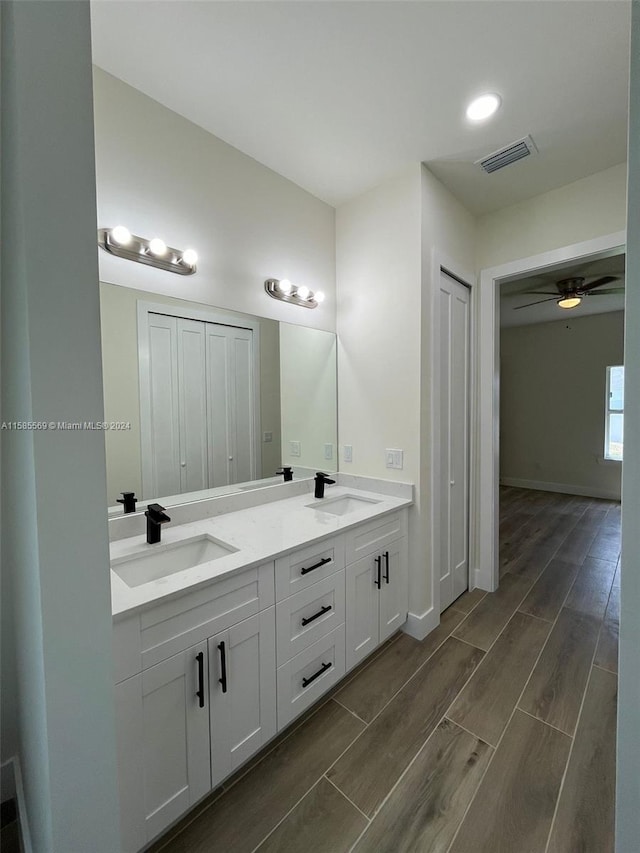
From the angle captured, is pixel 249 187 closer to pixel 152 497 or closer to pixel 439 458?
pixel 152 497

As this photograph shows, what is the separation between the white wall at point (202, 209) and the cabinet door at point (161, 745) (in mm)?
1500

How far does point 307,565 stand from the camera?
1.53 m

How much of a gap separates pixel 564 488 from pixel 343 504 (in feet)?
17.2

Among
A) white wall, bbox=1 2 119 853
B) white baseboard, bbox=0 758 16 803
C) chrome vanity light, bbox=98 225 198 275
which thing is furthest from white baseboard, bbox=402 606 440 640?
chrome vanity light, bbox=98 225 198 275

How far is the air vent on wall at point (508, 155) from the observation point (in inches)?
74.2

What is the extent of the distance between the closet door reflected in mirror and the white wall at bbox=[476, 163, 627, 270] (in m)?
1.98

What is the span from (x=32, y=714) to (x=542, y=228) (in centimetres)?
341

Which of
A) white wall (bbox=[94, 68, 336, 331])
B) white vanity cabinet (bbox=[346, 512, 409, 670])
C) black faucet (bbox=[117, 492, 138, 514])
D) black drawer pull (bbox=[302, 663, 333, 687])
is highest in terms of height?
white wall (bbox=[94, 68, 336, 331])

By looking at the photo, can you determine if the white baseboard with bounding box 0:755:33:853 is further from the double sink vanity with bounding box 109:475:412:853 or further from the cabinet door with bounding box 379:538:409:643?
the cabinet door with bounding box 379:538:409:643

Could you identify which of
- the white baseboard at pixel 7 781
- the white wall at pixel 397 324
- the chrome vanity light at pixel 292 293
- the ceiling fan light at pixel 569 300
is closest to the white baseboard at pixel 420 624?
the white wall at pixel 397 324

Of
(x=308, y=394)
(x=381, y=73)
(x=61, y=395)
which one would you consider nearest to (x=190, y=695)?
(x=61, y=395)

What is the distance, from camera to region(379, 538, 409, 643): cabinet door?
1.97m

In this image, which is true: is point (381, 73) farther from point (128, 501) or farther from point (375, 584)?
point (375, 584)

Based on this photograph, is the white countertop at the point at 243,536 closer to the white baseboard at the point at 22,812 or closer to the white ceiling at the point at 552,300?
the white baseboard at the point at 22,812
